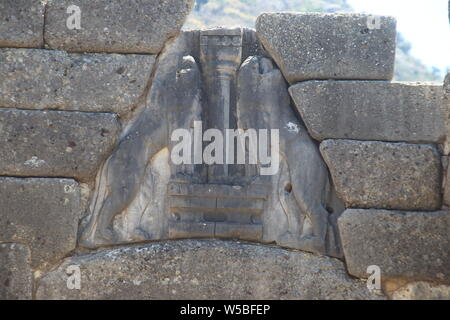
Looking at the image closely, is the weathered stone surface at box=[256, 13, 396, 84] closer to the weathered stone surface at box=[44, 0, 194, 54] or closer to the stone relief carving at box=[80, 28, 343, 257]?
the stone relief carving at box=[80, 28, 343, 257]

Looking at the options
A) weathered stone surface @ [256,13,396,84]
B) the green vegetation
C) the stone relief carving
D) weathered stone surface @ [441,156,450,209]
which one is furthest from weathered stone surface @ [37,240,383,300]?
the green vegetation

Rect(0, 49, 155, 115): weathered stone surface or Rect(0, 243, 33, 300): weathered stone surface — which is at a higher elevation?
Rect(0, 49, 155, 115): weathered stone surface

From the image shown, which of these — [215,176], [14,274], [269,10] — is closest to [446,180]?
[215,176]

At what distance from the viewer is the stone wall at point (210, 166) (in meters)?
5.61

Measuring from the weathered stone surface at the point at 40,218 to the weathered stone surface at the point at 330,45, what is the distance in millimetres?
1777

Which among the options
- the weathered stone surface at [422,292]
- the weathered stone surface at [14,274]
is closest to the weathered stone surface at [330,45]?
the weathered stone surface at [422,292]

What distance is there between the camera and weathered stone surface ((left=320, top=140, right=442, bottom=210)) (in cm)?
564

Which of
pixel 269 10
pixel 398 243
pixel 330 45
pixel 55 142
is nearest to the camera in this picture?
pixel 398 243

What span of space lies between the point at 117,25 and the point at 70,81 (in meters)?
0.52

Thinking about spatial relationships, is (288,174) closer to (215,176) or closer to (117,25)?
→ (215,176)

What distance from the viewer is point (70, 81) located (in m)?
5.79

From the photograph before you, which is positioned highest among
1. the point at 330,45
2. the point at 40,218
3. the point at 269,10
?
Answer: the point at 269,10

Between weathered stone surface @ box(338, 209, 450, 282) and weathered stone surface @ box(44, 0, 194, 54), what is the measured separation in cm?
183
